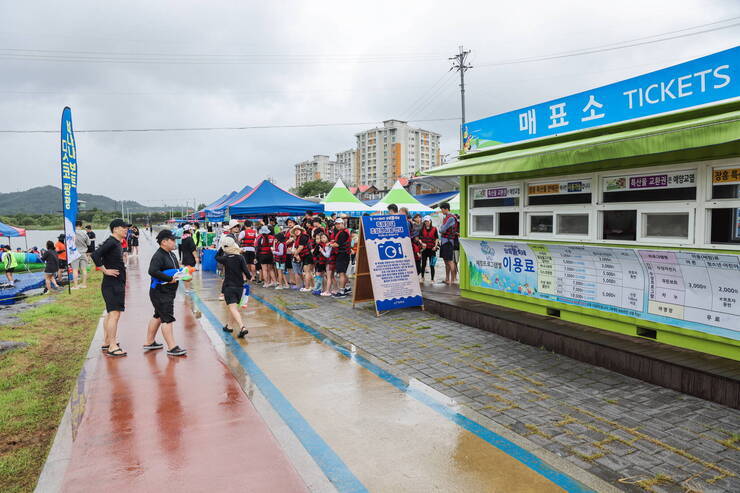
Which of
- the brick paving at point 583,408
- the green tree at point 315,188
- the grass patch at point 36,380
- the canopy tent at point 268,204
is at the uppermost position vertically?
the green tree at point 315,188

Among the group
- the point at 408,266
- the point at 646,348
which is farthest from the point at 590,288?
the point at 408,266

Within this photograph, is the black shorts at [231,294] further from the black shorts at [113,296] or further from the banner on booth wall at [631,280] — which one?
the banner on booth wall at [631,280]

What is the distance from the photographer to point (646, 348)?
5.31 m

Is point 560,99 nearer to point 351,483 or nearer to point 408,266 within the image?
point 408,266

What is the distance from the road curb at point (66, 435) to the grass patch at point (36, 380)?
0.08m

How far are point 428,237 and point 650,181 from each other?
19.4 feet

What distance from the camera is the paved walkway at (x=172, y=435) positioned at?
3.46 meters

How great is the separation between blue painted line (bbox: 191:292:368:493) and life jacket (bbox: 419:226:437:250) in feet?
18.3

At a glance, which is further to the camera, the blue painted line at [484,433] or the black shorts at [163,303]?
the black shorts at [163,303]

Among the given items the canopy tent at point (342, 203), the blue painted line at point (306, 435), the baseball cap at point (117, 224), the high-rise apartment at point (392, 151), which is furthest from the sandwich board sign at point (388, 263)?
the high-rise apartment at point (392, 151)

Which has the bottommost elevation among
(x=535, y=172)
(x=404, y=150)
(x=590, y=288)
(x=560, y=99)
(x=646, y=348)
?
(x=646, y=348)

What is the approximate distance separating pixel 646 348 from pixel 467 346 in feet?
7.36

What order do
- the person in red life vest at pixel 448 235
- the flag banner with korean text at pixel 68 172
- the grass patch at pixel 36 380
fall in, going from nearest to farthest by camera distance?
1. the grass patch at pixel 36 380
2. the flag banner with korean text at pixel 68 172
3. the person in red life vest at pixel 448 235

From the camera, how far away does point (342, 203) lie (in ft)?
69.9
